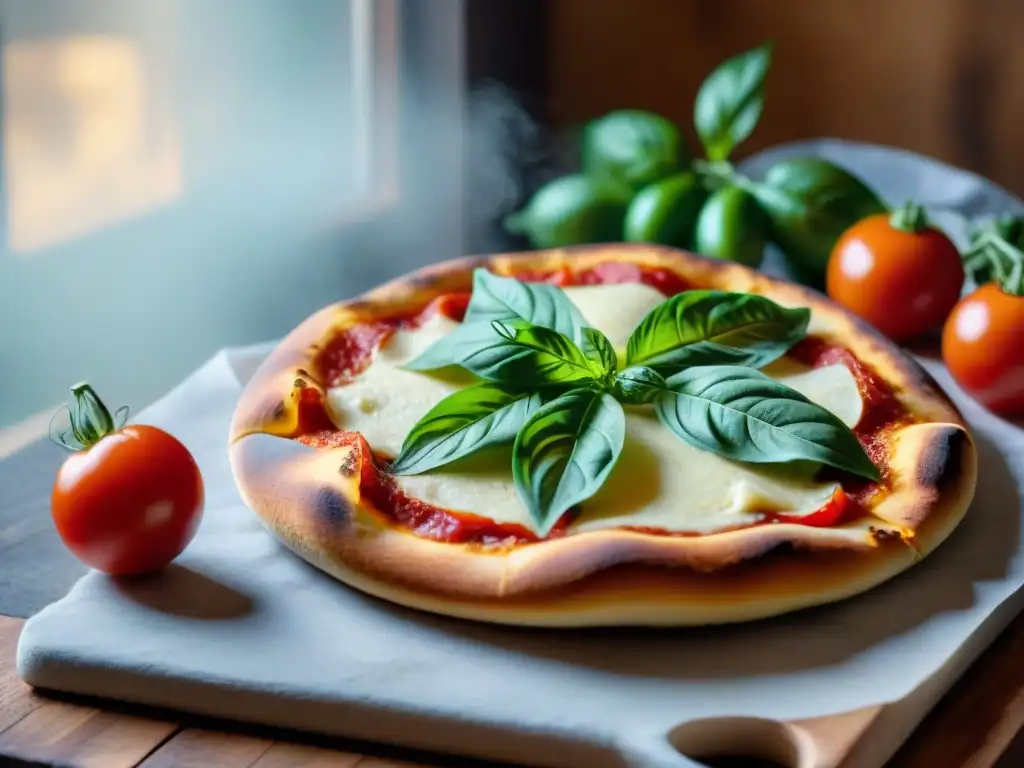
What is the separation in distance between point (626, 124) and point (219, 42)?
2.69 ft

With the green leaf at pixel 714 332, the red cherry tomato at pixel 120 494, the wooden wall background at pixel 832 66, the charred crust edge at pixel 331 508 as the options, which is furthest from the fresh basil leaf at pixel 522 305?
the wooden wall background at pixel 832 66

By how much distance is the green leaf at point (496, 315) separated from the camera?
5.46 ft

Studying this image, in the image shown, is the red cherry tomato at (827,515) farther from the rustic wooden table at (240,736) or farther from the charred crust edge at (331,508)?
the charred crust edge at (331,508)

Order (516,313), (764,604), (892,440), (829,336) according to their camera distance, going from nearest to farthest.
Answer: (764,604) → (892,440) → (516,313) → (829,336)

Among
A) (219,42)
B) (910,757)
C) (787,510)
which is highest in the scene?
(219,42)

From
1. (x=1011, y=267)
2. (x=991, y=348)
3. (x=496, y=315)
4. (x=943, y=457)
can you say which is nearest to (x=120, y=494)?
(x=496, y=315)

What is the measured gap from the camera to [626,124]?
8.23 feet

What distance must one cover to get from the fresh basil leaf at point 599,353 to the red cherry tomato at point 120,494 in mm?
512

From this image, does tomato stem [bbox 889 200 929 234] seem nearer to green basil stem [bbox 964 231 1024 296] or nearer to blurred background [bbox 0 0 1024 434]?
green basil stem [bbox 964 231 1024 296]

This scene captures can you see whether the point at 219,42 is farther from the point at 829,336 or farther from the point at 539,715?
the point at 539,715

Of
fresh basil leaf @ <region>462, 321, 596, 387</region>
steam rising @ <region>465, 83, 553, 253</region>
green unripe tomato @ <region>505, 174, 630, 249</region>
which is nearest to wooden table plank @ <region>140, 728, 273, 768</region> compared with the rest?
fresh basil leaf @ <region>462, 321, 596, 387</region>

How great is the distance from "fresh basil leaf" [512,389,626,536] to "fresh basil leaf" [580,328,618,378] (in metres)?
0.10

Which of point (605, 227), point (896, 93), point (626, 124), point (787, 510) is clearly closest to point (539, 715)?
point (787, 510)

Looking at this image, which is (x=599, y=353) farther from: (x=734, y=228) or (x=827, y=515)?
(x=734, y=228)
